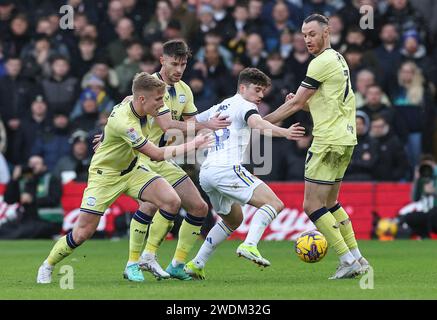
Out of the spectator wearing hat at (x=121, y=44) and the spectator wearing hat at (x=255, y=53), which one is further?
the spectator wearing hat at (x=121, y=44)

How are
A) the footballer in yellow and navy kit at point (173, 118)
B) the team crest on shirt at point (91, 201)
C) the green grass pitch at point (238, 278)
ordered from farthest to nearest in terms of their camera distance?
1. the footballer in yellow and navy kit at point (173, 118)
2. the team crest on shirt at point (91, 201)
3. the green grass pitch at point (238, 278)

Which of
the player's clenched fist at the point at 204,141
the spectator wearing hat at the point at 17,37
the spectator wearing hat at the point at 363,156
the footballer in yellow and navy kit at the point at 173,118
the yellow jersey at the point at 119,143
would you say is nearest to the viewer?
the player's clenched fist at the point at 204,141

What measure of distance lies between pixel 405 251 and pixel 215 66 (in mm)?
5993

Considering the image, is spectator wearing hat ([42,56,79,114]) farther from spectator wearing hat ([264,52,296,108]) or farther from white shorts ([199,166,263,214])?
white shorts ([199,166,263,214])

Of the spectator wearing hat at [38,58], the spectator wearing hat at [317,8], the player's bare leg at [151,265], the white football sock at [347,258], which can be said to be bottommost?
the player's bare leg at [151,265]

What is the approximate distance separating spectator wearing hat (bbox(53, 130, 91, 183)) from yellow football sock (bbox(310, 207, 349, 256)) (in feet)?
28.8

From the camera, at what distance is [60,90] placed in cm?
2166

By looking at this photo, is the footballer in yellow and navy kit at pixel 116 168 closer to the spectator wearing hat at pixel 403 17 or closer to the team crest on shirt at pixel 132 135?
the team crest on shirt at pixel 132 135

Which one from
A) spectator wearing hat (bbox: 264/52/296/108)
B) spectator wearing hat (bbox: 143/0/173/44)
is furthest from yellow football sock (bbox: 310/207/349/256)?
spectator wearing hat (bbox: 143/0/173/44)

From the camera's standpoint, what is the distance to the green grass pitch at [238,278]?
1049cm

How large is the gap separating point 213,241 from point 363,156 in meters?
7.89

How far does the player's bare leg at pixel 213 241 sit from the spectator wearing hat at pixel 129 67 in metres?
9.06

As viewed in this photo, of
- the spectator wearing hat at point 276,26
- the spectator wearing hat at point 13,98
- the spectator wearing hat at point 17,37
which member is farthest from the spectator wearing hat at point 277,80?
the spectator wearing hat at point 17,37
